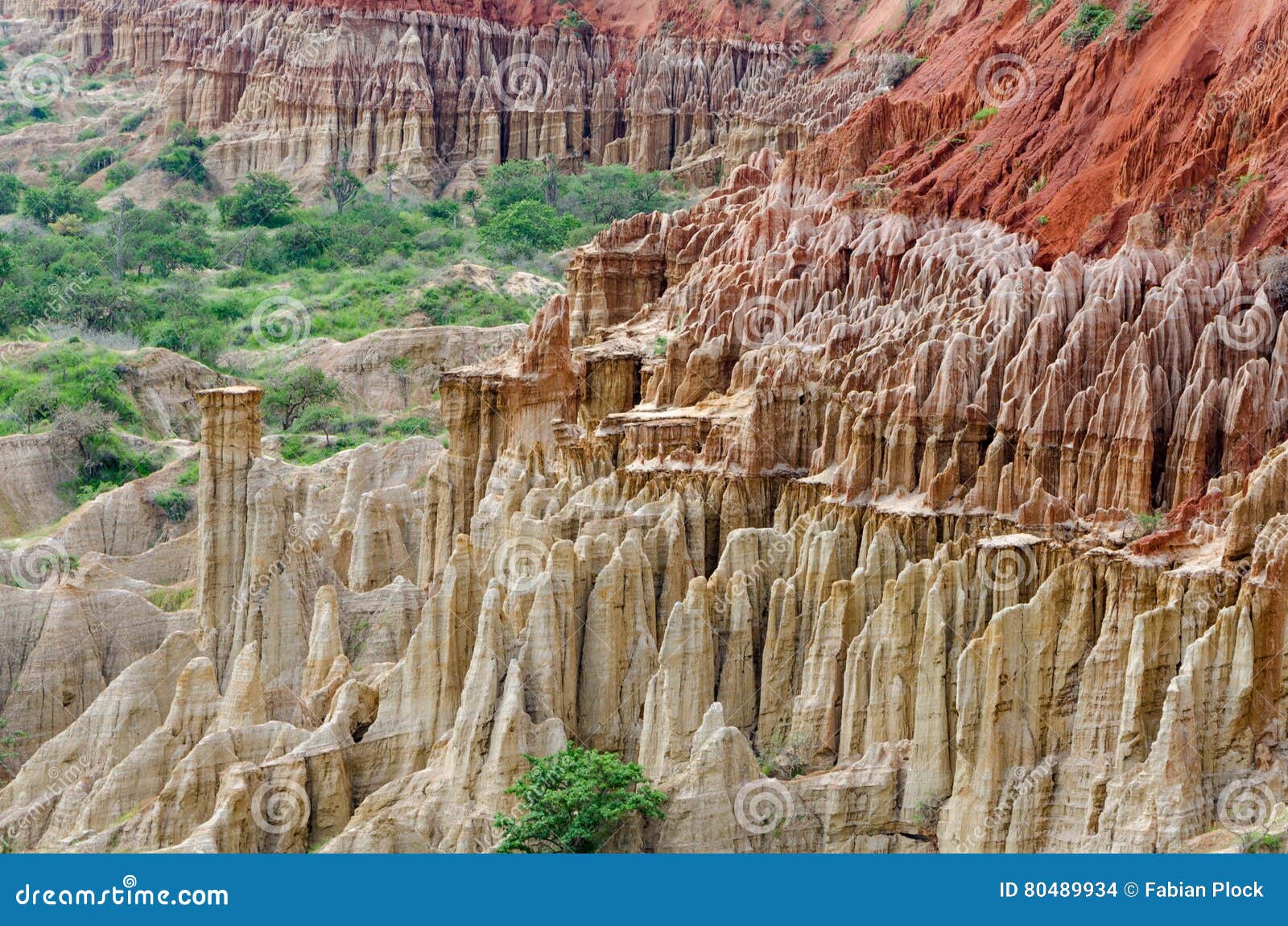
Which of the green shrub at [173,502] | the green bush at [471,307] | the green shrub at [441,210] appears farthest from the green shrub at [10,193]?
the green shrub at [173,502]

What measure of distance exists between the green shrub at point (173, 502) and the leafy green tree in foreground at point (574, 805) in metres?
26.0

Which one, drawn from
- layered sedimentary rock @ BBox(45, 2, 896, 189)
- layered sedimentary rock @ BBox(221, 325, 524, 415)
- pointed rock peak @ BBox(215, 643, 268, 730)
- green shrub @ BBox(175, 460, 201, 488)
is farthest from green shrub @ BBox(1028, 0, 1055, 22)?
layered sedimentary rock @ BBox(45, 2, 896, 189)

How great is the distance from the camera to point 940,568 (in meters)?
33.6

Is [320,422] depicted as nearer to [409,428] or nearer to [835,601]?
[409,428]

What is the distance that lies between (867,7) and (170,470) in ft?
182

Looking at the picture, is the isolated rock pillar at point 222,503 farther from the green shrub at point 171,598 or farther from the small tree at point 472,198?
the small tree at point 472,198

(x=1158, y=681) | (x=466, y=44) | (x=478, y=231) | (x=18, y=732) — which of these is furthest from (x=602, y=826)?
(x=466, y=44)

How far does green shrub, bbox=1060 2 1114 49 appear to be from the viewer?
155ft

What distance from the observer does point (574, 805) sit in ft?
108

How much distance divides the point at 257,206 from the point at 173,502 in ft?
145

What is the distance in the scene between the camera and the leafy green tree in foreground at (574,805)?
107ft

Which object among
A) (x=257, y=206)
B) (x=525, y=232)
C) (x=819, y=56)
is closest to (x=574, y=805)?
(x=525, y=232)

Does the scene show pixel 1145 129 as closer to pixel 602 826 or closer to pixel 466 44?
pixel 602 826

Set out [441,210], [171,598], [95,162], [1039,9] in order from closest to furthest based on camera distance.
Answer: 1. [171,598]
2. [1039,9]
3. [441,210]
4. [95,162]
